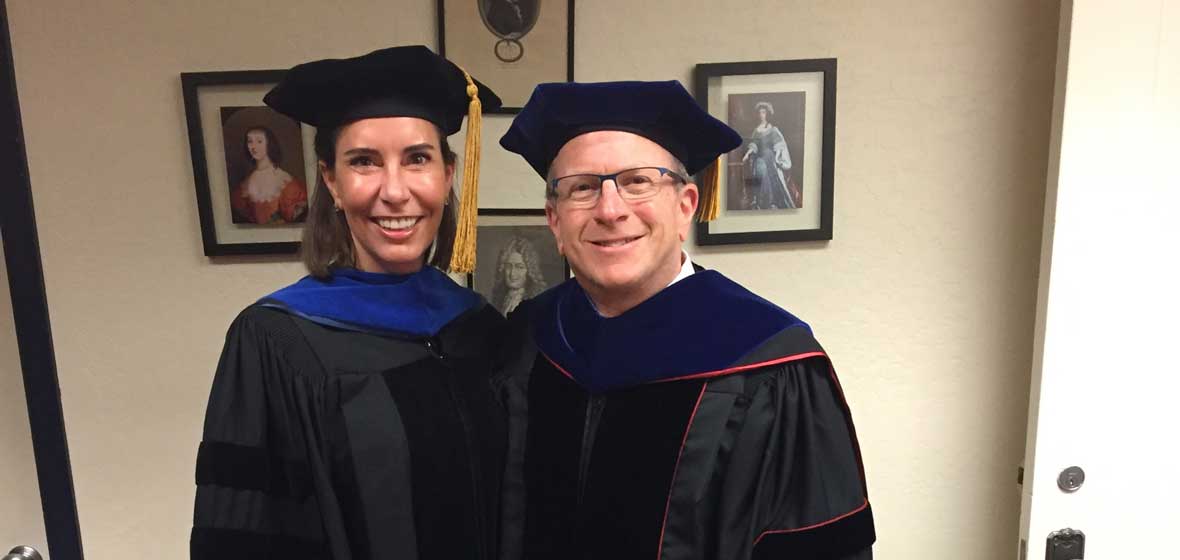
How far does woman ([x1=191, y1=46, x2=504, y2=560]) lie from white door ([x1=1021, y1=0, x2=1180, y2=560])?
129cm

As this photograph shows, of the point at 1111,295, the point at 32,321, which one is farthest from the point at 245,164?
the point at 1111,295

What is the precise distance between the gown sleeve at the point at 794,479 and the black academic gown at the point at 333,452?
46 cm

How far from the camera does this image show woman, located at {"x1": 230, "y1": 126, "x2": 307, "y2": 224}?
4.62 feet

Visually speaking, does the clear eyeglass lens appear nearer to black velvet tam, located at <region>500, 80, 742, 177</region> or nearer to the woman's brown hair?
black velvet tam, located at <region>500, 80, 742, 177</region>

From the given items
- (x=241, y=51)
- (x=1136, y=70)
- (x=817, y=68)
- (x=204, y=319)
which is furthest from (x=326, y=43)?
(x=1136, y=70)

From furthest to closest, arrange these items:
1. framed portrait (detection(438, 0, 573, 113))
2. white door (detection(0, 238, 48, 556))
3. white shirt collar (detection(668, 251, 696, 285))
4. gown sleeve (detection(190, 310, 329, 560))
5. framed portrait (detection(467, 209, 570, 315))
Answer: framed portrait (detection(467, 209, 570, 315))
framed portrait (detection(438, 0, 573, 113))
white door (detection(0, 238, 48, 556))
white shirt collar (detection(668, 251, 696, 285))
gown sleeve (detection(190, 310, 329, 560))

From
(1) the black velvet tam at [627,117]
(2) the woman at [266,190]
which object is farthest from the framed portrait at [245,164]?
(1) the black velvet tam at [627,117]

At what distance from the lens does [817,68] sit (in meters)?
1.45

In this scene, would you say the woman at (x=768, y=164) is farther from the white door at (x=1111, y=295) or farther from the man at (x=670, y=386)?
the white door at (x=1111, y=295)

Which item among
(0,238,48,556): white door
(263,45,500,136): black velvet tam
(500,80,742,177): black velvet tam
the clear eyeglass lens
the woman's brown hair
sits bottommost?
(0,238,48,556): white door

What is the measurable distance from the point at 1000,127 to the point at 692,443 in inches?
47.6

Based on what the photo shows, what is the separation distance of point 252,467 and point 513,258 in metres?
0.74

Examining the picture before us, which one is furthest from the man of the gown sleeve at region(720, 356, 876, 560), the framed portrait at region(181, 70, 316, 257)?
the framed portrait at region(181, 70, 316, 257)

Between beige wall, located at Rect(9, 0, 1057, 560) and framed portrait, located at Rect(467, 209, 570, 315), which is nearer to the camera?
beige wall, located at Rect(9, 0, 1057, 560)
